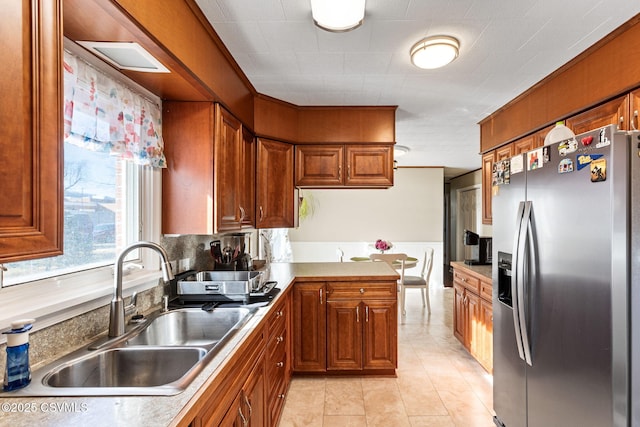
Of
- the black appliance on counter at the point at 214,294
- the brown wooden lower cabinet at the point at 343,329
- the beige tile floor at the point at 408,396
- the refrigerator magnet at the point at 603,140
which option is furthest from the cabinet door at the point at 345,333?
the refrigerator magnet at the point at 603,140

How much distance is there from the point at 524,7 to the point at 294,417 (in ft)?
8.96

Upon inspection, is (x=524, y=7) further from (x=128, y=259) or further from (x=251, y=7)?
(x=128, y=259)

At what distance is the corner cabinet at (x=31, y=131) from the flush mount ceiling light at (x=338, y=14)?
112 centimetres

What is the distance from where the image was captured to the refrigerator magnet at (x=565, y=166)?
147cm

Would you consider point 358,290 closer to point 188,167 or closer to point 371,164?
point 371,164

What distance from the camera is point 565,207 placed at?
1.49 metres

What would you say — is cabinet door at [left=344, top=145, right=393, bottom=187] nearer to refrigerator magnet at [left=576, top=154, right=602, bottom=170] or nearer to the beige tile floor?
the beige tile floor

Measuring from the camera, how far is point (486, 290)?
2.87 m

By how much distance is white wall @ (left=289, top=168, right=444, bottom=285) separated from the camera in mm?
6578

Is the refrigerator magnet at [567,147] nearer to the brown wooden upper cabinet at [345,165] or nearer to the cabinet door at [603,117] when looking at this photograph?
the cabinet door at [603,117]

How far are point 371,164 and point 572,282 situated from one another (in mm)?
2035

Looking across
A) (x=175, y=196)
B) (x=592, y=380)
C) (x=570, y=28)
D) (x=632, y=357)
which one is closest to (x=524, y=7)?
(x=570, y=28)

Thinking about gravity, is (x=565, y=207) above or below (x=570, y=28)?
below

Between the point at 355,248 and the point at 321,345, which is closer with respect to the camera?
the point at 321,345
